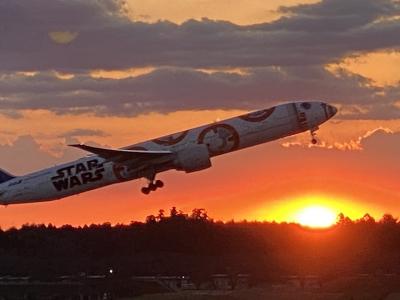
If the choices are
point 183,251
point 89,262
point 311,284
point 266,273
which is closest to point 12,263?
point 89,262

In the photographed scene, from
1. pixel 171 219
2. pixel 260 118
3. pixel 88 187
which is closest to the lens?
pixel 260 118

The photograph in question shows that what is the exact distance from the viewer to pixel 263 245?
140125 millimetres

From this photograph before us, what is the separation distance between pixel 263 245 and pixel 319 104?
46.1 metres

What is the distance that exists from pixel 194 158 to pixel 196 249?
47.5 meters

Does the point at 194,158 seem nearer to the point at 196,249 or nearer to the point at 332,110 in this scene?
the point at 332,110

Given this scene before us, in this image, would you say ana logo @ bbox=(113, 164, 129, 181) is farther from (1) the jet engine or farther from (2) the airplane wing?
(1) the jet engine

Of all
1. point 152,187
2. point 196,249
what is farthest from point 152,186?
point 196,249

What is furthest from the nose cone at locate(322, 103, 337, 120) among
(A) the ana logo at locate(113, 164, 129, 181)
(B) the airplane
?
(A) the ana logo at locate(113, 164, 129, 181)

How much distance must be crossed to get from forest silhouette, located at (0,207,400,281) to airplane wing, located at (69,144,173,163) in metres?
14.3

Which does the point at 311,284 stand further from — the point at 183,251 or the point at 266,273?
the point at 183,251

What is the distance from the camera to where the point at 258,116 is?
310 feet

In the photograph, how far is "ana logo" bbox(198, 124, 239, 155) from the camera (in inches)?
3720

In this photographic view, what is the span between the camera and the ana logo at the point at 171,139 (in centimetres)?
9662

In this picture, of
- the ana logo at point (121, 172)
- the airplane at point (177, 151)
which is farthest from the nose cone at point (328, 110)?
the ana logo at point (121, 172)
